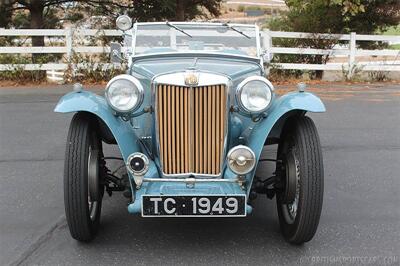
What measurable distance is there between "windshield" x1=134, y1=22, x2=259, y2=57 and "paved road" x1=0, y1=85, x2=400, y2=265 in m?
1.34

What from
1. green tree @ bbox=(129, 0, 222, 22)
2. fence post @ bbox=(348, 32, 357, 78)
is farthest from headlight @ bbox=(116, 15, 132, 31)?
fence post @ bbox=(348, 32, 357, 78)

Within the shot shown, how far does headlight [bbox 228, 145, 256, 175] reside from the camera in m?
3.29

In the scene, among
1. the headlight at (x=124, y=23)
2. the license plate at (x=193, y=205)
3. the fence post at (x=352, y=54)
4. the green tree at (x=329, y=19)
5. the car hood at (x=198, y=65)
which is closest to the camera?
the license plate at (x=193, y=205)

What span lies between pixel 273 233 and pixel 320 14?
9639 millimetres

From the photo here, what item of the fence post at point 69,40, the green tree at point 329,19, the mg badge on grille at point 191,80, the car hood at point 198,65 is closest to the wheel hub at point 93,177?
the car hood at point 198,65

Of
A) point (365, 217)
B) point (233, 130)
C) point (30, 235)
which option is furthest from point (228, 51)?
point (30, 235)

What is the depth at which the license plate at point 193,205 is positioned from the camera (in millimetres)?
3168

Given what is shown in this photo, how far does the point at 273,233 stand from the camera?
3.69 m

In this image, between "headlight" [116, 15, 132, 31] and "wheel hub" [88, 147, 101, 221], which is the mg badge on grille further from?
"headlight" [116, 15, 132, 31]

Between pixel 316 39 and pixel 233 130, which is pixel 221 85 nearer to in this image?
pixel 233 130

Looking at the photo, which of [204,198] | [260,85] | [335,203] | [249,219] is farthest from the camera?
[335,203]

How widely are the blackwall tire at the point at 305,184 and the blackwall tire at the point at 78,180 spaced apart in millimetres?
1373

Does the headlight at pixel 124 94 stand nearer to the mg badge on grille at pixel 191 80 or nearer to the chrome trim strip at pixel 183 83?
the chrome trim strip at pixel 183 83

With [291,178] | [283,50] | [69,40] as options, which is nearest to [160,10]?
[69,40]
